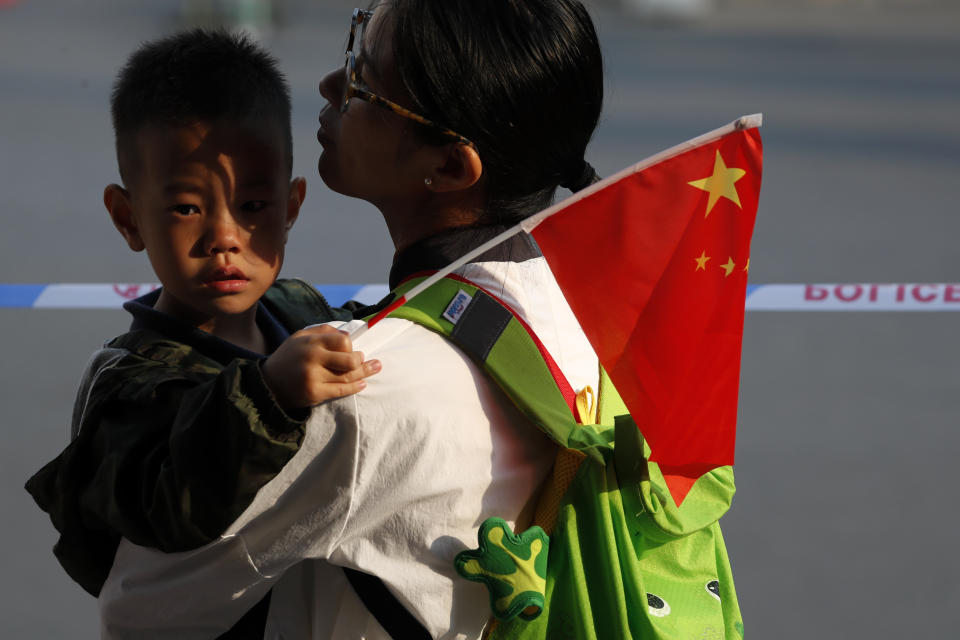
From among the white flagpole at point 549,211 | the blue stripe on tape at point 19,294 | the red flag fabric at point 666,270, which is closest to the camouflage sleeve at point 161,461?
the white flagpole at point 549,211

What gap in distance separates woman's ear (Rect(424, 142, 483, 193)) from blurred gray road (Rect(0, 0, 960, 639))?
8.32 ft

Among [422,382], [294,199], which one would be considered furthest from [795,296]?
[422,382]

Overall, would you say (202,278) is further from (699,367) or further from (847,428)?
(847,428)

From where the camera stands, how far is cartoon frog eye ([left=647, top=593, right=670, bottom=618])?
5.04ft

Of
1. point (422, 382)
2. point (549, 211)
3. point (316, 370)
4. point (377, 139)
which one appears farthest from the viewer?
point (377, 139)

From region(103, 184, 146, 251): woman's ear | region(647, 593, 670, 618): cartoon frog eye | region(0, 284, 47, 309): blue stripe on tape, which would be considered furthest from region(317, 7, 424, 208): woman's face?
region(0, 284, 47, 309): blue stripe on tape

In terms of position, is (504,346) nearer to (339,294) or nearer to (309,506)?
(309,506)

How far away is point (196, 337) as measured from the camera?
1.77 meters

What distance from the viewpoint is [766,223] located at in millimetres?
6715

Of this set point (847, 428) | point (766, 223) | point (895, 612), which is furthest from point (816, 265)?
point (895, 612)

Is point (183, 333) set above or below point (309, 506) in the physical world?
above

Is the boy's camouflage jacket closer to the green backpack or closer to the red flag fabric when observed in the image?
the green backpack

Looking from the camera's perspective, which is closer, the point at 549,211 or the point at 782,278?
the point at 549,211

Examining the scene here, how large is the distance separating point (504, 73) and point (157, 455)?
637 millimetres
